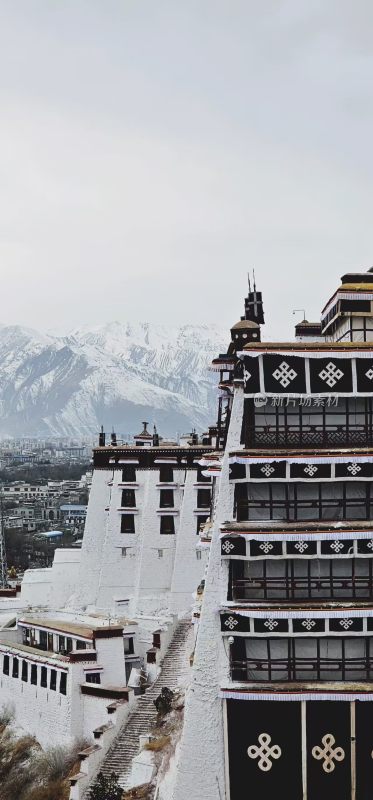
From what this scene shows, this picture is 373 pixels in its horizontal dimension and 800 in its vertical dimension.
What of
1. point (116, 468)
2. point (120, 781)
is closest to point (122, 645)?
point (120, 781)

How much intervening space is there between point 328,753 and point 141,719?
927cm

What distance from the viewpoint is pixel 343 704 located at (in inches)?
1147

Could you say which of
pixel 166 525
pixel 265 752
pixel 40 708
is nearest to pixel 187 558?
pixel 166 525

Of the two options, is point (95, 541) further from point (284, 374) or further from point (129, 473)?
point (284, 374)

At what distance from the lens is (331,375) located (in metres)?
30.3

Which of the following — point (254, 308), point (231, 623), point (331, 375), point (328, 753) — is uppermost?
point (254, 308)

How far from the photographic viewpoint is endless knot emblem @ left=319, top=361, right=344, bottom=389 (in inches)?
1192

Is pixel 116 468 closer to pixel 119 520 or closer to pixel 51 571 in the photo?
pixel 119 520

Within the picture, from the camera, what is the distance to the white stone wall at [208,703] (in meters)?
29.4

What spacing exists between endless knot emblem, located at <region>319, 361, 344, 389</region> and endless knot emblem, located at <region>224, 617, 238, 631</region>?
7523mm

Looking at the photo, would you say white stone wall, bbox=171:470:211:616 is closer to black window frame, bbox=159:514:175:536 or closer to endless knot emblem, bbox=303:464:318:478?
black window frame, bbox=159:514:175:536

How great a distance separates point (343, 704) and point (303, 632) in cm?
231

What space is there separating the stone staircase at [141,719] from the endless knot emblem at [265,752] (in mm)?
5727

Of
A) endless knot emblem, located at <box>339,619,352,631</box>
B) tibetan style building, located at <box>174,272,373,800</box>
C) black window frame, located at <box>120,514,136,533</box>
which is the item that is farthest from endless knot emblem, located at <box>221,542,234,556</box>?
black window frame, located at <box>120,514,136,533</box>
